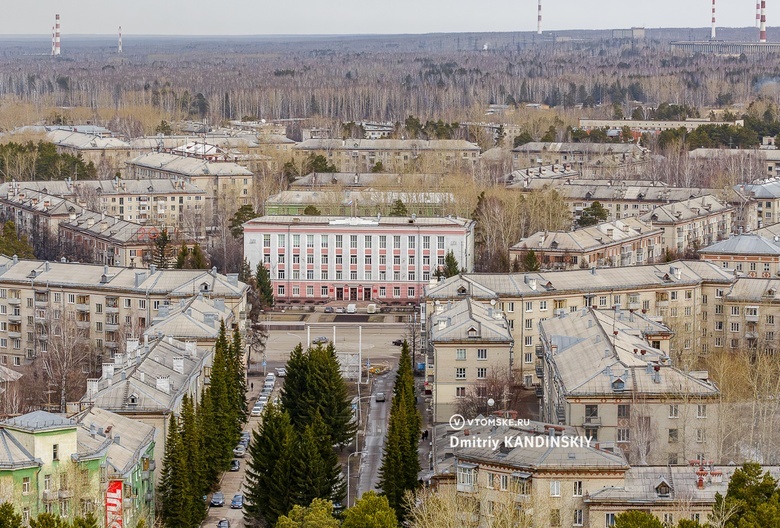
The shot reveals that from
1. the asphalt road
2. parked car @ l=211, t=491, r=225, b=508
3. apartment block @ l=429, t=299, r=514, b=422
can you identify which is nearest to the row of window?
the asphalt road

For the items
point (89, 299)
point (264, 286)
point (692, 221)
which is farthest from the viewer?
point (692, 221)

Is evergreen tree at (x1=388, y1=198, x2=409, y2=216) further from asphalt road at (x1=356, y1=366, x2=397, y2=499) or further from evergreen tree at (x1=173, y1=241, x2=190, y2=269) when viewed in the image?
asphalt road at (x1=356, y1=366, x2=397, y2=499)

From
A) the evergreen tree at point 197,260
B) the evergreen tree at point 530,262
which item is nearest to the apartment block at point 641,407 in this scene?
the evergreen tree at point 530,262

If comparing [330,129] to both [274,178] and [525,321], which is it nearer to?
[274,178]

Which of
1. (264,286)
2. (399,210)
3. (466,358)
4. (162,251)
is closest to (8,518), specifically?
(466,358)

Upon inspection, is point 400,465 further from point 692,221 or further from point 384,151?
point 384,151

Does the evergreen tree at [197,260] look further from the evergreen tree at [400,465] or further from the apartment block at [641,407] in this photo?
the evergreen tree at [400,465]
